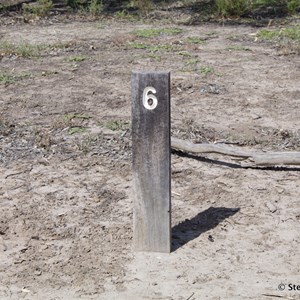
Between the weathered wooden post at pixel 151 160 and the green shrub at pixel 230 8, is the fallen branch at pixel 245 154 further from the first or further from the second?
the green shrub at pixel 230 8

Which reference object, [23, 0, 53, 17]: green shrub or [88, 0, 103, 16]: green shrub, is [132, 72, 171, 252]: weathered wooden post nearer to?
[88, 0, 103, 16]: green shrub

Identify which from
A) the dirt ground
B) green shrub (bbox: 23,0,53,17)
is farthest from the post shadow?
green shrub (bbox: 23,0,53,17)

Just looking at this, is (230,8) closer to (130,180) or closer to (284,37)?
(284,37)

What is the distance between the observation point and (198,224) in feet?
18.6

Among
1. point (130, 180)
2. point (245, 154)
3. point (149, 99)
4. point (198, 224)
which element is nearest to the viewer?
point (149, 99)

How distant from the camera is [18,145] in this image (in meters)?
7.24

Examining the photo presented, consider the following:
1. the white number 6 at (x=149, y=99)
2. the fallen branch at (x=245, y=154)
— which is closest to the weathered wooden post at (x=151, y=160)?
the white number 6 at (x=149, y=99)


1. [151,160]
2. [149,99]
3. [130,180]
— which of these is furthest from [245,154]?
[149,99]

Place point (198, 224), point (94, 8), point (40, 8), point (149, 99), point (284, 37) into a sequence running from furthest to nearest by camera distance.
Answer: point (40, 8) → point (94, 8) → point (284, 37) → point (198, 224) → point (149, 99)

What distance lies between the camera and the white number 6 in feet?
16.0

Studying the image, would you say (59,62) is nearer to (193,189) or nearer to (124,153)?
(124,153)

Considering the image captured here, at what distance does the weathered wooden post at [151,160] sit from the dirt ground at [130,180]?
0.15 meters

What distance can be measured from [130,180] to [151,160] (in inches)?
55.0

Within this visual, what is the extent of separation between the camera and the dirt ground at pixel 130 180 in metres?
4.98
